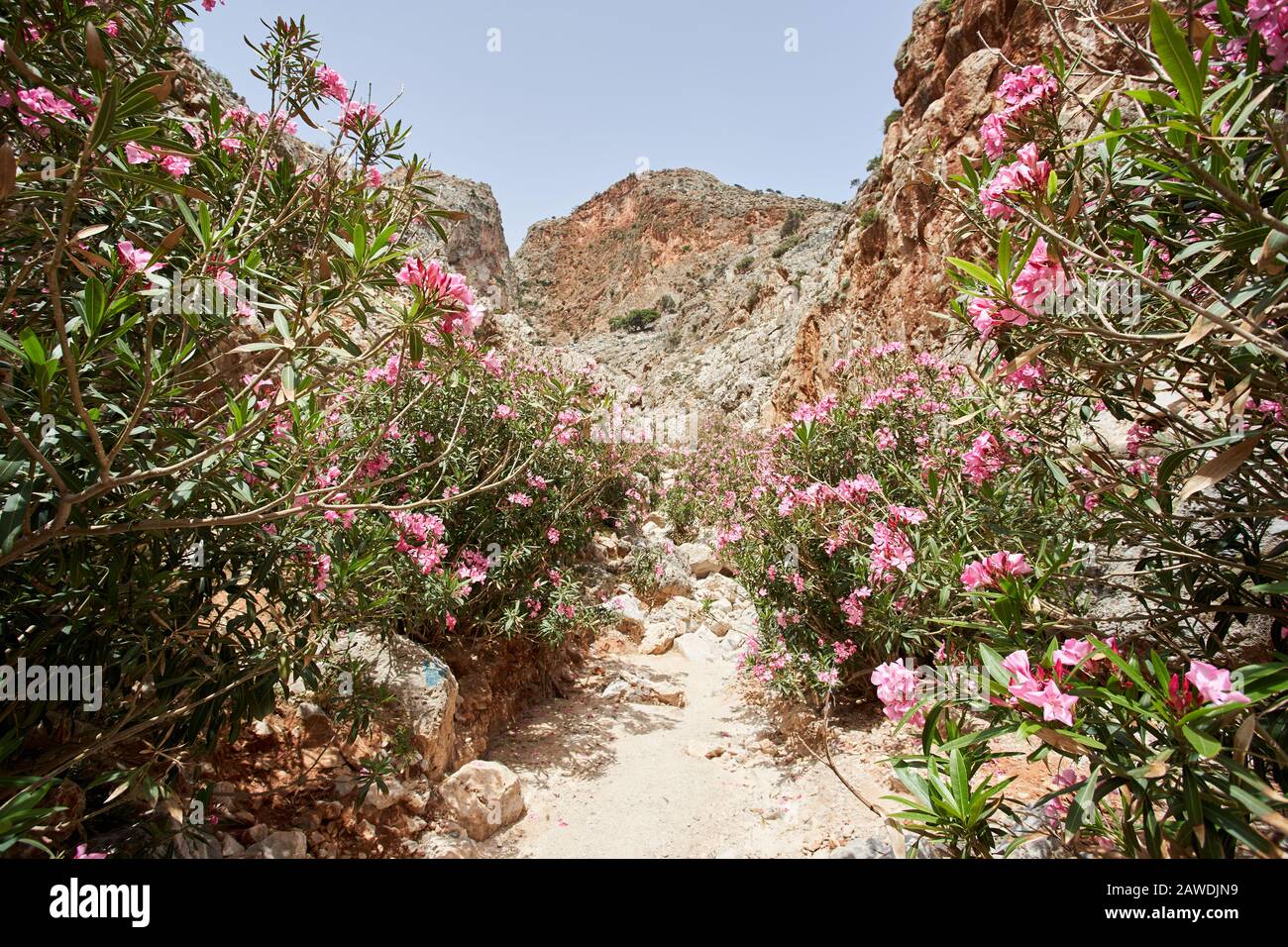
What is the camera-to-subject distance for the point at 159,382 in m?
1.25

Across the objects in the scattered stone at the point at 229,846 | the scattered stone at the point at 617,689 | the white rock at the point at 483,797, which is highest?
the scattered stone at the point at 229,846

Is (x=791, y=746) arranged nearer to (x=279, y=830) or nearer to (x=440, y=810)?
(x=440, y=810)

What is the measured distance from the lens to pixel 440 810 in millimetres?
3334

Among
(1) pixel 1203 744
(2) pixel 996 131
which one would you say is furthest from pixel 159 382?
(2) pixel 996 131

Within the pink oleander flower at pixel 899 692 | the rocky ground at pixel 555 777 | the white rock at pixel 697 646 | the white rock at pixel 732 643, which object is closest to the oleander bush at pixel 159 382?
the rocky ground at pixel 555 777

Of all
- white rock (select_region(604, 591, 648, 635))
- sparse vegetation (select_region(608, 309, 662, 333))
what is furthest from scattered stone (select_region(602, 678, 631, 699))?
sparse vegetation (select_region(608, 309, 662, 333))

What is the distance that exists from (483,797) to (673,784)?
1.41 m

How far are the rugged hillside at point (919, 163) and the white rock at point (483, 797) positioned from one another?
27.7 ft

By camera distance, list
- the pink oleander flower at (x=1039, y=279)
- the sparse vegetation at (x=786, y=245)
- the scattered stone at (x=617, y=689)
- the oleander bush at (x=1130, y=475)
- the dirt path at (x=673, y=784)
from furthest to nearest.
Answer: the sparse vegetation at (x=786, y=245)
the scattered stone at (x=617, y=689)
the dirt path at (x=673, y=784)
the pink oleander flower at (x=1039, y=279)
the oleander bush at (x=1130, y=475)

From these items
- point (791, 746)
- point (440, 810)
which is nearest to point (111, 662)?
point (440, 810)

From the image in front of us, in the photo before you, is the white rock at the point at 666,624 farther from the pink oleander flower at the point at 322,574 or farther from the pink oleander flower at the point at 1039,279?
the pink oleander flower at the point at 1039,279

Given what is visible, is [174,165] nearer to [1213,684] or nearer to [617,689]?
[1213,684]

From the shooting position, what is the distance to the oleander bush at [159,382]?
4.17 ft
